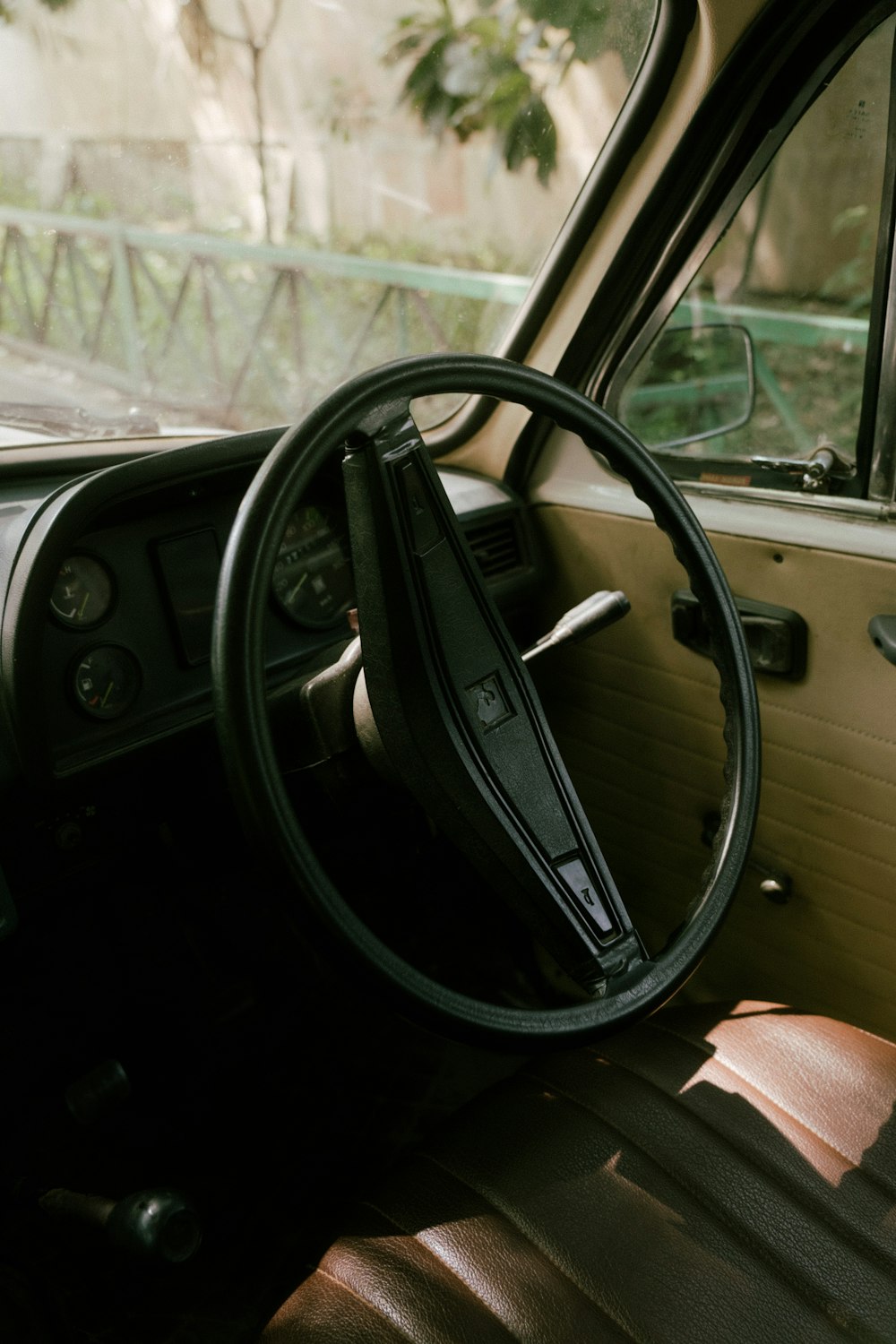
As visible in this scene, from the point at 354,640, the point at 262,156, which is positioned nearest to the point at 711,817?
the point at 354,640

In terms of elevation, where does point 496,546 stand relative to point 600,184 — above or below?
below

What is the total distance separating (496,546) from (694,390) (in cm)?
43

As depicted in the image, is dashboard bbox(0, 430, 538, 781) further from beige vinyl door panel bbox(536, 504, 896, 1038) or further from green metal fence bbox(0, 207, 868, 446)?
beige vinyl door panel bbox(536, 504, 896, 1038)

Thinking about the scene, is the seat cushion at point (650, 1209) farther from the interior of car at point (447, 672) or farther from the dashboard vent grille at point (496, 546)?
the dashboard vent grille at point (496, 546)

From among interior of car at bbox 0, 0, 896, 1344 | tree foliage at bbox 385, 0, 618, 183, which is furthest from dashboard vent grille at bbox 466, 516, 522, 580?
tree foliage at bbox 385, 0, 618, 183

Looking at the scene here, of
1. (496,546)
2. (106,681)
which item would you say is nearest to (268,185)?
(496,546)

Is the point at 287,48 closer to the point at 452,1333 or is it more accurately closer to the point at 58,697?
the point at 58,697

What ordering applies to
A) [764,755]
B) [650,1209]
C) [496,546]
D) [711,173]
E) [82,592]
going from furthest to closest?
1. [496,546]
2. [764,755]
3. [711,173]
4. [82,592]
5. [650,1209]

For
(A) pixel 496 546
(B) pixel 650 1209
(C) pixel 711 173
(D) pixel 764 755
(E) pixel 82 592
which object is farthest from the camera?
(A) pixel 496 546

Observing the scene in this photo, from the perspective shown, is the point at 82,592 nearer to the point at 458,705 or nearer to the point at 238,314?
the point at 458,705

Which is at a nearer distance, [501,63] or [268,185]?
[501,63]

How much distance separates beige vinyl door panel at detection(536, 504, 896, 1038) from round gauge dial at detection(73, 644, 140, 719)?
80 cm

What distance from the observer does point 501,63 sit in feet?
5.49

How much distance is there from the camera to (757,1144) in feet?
3.58
